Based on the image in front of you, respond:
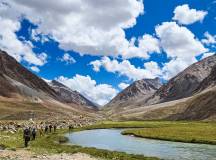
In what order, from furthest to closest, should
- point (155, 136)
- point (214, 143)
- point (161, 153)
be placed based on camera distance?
point (155, 136)
point (214, 143)
point (161, 153)

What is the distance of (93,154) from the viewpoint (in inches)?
2120

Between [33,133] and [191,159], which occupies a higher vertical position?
[33,133]

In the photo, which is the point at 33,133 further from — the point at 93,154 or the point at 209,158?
the point at 209,158

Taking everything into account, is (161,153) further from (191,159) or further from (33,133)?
(33,133)

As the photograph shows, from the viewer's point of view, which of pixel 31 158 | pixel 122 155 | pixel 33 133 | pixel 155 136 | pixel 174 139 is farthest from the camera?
pixel 155 136

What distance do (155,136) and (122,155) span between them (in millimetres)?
42800

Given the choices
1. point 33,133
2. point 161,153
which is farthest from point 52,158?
point 33,133

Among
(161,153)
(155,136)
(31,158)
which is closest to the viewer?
(31,158)

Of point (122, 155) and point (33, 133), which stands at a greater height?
point (33, 133)

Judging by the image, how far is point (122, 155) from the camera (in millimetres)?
51625

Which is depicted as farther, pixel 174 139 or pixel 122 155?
pixel 174 139

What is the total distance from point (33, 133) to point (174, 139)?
95.5ft

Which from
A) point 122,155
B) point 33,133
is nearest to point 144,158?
point 122,155

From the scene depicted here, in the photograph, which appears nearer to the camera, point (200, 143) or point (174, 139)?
point (200, 143)
